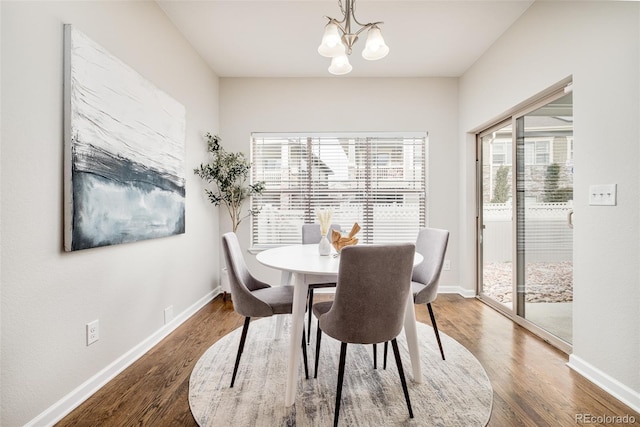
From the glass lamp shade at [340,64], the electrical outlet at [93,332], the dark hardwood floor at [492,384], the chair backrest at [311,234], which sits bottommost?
the dark hardwood floor at [492,384]

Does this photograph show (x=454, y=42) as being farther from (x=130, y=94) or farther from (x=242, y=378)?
(x=242, y=378)

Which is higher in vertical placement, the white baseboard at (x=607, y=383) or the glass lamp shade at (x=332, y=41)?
the glass lamp shade at (x=332, y=41)

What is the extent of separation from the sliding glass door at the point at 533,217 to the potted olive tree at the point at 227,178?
2.65m

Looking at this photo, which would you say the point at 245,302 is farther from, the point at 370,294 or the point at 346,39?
the point at 346,39

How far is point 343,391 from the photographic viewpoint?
69.9 inches

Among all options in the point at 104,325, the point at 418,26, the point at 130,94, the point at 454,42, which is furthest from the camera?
the point at 454,42

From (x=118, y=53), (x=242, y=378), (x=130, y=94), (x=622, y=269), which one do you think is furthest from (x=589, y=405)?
(x=118, y=53)

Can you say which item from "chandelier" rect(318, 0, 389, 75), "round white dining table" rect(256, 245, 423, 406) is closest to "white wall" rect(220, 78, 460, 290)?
"chandelier" rect(318, 0, 389, 75)

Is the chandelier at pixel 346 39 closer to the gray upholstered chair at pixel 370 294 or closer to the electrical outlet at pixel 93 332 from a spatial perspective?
the gray upholstered chair at pixel 370 294

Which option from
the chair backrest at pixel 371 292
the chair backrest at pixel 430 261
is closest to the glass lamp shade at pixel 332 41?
the chair backrest at pixel 371 292

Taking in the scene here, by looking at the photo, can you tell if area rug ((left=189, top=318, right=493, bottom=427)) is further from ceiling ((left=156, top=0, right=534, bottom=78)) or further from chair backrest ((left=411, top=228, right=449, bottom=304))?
ceiling ((left=156, top=0, right=534, bottom=78))

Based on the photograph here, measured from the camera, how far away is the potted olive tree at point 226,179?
338 centimetres

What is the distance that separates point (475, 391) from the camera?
1768 millimetres

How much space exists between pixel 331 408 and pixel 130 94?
2348mm
